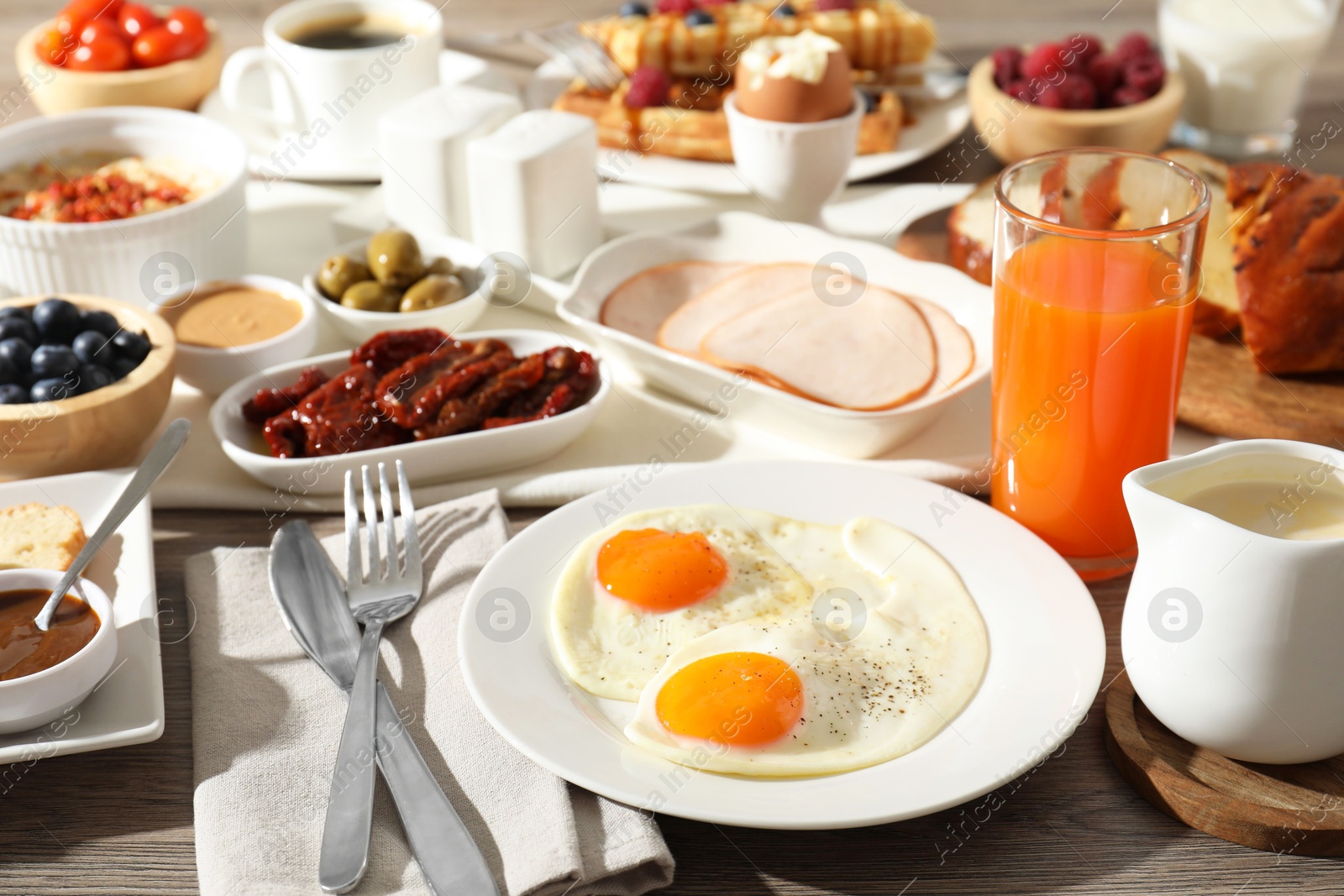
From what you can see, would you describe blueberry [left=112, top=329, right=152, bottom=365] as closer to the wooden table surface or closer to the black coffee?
the wooden table surface

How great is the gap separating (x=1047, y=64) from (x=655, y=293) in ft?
3.47

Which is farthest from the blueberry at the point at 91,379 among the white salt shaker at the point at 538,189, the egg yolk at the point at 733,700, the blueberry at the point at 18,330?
the egg yolk at the point at 733,700

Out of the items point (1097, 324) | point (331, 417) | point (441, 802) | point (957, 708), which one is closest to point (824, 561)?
point (957, 708)

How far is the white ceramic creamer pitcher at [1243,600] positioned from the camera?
1085 mm

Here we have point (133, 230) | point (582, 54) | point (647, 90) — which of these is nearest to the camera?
point (133, 230)

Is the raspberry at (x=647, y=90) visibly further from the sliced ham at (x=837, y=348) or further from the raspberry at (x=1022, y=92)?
the sliced ham at (x=837, y=348)

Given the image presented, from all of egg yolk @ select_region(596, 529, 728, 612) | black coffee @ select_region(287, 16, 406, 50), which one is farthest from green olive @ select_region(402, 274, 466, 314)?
black coffee @ select_region(287, 16, 406, 50)

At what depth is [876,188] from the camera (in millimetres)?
2518

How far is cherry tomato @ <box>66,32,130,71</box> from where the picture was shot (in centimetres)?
260

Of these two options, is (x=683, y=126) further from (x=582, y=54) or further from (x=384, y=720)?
(x=384, y=720)

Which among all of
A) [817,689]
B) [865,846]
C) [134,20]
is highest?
[134,20]

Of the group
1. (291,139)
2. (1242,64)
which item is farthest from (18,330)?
(1242,64)

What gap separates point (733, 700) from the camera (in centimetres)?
118

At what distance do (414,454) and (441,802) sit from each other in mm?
620
